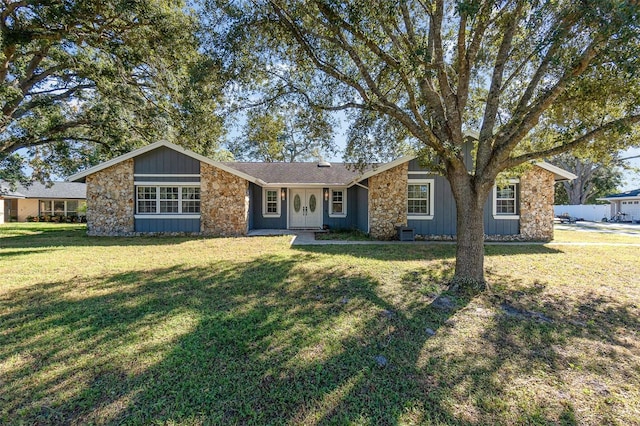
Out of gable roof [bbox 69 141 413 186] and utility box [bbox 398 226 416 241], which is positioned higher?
gable roof [bbox 69 141 413 186]

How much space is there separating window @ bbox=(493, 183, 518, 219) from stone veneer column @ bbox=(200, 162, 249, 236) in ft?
34.4

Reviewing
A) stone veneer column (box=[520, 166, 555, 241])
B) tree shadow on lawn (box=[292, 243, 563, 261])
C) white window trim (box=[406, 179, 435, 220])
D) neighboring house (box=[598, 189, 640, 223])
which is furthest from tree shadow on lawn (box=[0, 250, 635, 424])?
neighboring house (box=[598, 189, 640, 223])

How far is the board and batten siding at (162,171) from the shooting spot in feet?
41.5

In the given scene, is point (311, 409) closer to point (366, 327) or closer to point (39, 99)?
point (366, 327)

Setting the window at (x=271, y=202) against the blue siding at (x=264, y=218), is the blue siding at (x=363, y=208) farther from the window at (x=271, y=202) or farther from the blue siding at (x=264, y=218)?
the window at (x=271, y=202)

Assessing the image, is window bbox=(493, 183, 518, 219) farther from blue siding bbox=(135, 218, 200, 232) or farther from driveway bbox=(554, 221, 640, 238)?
blue siding bbox=(135, 218, 200, 232)

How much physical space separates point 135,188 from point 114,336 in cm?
1093

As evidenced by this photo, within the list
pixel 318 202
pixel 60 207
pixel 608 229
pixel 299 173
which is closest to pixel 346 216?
pixel 318 202

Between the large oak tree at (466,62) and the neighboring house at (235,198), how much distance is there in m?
4.21

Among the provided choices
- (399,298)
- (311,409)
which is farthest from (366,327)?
(311,409)

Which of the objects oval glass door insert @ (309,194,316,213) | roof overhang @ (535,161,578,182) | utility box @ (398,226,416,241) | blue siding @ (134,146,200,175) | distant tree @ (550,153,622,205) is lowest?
utility box @ (398,226,416,241)

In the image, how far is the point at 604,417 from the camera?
2.42 metres

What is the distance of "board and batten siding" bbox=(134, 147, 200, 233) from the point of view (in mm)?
12641

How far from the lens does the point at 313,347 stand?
341 cm
